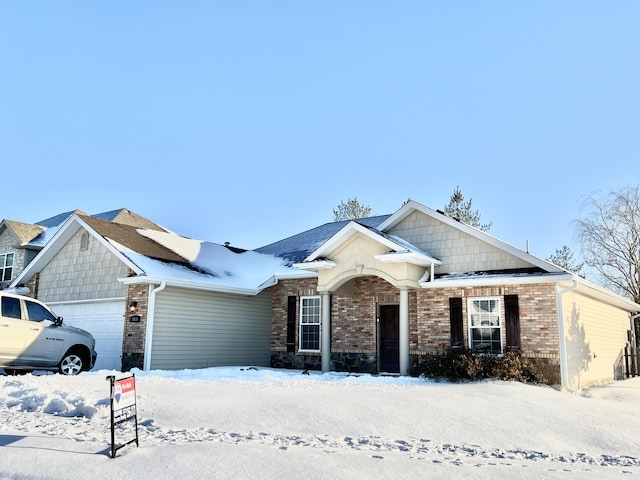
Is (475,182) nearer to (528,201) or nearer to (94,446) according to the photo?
(528,201)

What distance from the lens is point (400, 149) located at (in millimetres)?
26109

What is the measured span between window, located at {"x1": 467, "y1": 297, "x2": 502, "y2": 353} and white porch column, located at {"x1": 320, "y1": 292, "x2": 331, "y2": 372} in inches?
164

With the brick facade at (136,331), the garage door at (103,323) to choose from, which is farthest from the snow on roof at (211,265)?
the garage door at (103,323)

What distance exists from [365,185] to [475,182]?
9.26 metres

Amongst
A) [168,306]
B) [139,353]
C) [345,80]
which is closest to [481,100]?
[345,80]

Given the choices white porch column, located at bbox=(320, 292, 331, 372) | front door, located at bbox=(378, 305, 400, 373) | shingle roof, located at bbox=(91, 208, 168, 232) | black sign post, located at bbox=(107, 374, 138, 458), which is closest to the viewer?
black sign post, located at bbox=(107, 374, 138, 458)

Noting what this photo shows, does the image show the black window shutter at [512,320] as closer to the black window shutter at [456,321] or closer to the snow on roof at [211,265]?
the black window shutter at [456,321]

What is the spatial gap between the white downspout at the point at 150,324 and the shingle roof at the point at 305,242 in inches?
226

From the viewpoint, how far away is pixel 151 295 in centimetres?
1578

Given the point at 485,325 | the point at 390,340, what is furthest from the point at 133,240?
the point at 485,325

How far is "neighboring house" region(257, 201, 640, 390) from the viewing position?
538 inches

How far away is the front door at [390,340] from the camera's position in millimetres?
16375

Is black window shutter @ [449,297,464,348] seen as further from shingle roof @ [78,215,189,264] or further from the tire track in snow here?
shingle roof @ [78,215,189,264]

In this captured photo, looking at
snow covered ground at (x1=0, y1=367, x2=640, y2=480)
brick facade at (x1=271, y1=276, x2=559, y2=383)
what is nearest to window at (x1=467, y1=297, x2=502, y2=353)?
brick facade at (x1=271, y1=276, x2=559, y2=383)
